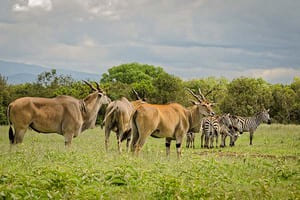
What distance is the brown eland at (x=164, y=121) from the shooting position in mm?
13133

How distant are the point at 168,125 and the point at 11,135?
14.0 feet

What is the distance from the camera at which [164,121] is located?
44.8ft

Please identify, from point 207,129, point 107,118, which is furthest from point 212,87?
point 107,118

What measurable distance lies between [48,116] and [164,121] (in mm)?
3227

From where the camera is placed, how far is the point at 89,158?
422 inches

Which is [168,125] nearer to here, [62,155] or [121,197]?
[62,155]

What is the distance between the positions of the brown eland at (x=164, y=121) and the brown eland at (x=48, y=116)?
6.62ft

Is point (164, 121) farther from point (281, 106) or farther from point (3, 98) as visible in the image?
point (281, 106)

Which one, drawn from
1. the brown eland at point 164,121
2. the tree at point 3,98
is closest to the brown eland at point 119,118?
the brown eland at point 164,121

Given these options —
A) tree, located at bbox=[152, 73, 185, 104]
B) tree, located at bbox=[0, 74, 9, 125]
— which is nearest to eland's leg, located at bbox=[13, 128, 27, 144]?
tree, located at bbox=[0, 74, 9, 125]

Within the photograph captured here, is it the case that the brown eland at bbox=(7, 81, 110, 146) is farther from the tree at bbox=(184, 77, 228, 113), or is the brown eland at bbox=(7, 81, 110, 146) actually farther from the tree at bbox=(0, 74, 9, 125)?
the tree at bbox=(0, 74, 9, 125)

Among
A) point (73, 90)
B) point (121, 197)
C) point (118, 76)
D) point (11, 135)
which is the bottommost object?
point (121, 197)

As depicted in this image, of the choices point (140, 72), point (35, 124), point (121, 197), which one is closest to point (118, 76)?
point (140, 72)

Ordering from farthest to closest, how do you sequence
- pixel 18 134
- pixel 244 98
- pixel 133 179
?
pixel 244 98 < pixel 18 134 < pixel 133 179
